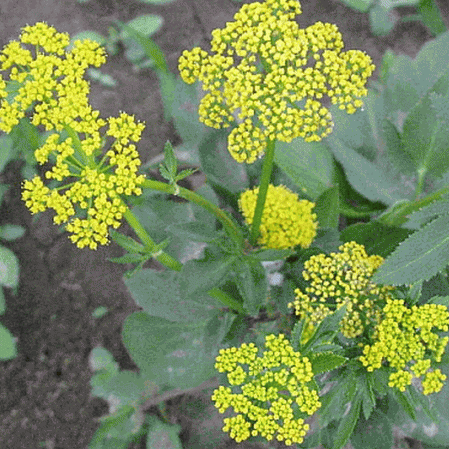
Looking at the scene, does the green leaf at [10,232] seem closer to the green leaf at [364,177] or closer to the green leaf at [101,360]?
the green leaf at [101,360]

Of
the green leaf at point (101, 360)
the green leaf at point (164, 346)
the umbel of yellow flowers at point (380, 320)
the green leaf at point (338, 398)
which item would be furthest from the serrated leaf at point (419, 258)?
the green leaf at point (101, 360)

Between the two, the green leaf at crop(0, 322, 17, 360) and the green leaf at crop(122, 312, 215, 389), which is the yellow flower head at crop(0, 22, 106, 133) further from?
the green leaf at crop(0, 322, 17, 360)

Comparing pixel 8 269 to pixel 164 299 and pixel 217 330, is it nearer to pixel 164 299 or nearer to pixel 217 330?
pixel 164 299

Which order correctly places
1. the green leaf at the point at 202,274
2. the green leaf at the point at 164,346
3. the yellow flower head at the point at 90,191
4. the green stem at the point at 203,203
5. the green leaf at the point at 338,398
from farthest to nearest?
the green leaf at the point at 164,346
the green leaf at the point at 202,274
the green leaf at the point at 338,398
the green stem at the point at 203,203
the yellow flower head at the point at 90,191

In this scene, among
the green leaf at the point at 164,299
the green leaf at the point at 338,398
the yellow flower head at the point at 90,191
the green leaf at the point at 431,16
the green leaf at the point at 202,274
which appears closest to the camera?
the yellow flower head at the point at 90,191

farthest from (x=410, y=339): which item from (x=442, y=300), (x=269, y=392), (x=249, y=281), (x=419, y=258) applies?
(x=249, y=281)

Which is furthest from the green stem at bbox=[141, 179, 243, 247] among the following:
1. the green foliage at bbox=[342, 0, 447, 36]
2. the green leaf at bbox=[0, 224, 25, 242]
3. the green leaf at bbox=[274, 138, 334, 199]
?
the green foliage at bbox=[342, 0, 447, 36]
